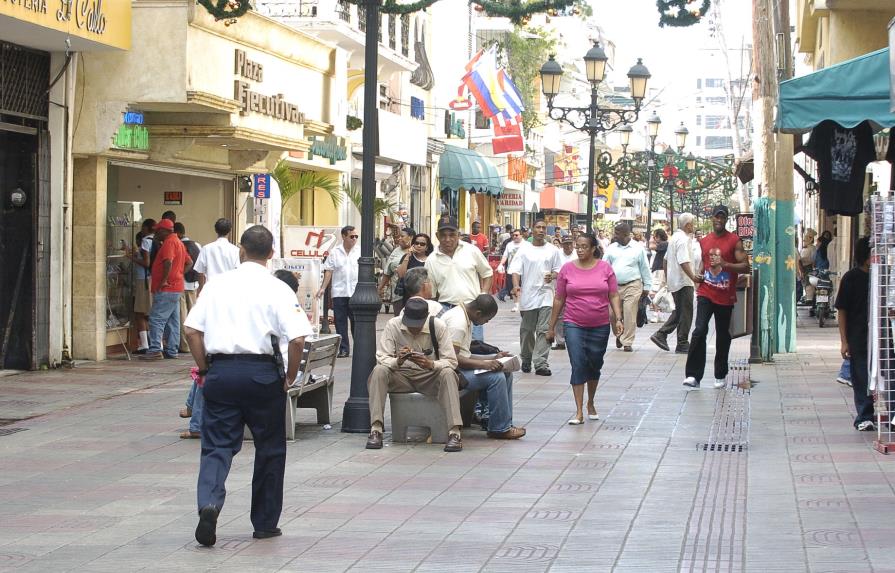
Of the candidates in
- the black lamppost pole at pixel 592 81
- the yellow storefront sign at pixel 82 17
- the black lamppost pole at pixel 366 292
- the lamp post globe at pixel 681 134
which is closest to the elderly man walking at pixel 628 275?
the black lamppost pole at pixel 592 81

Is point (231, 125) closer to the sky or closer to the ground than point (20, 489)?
closer to the sky

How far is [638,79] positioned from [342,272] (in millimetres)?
9622

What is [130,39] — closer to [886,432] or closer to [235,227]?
[235,227]

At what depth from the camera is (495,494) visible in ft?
29.9

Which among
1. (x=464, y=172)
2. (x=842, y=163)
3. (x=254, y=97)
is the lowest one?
(x=842, y=163)

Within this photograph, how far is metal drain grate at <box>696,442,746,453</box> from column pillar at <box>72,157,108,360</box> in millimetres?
9090

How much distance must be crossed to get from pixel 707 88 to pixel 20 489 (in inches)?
6969

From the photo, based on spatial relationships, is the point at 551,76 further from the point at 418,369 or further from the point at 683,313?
the point at 418,369

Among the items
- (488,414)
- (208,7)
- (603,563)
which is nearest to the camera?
(603,563)

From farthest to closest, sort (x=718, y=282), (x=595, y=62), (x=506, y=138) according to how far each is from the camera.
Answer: (x=506, y=138)
(x=595, y=62)
(x=718, y=282)

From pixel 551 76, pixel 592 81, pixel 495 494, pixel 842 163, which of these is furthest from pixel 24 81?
pixel 592 81

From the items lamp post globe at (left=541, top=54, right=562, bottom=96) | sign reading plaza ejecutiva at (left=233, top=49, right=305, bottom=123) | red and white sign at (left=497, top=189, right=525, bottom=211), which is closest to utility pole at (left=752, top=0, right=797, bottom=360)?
lamp post globe at (left=541, top=54, right=562, bottom=96)

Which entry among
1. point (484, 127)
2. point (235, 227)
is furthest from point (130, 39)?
point (484, 127)

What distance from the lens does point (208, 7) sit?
1617 centimetres
